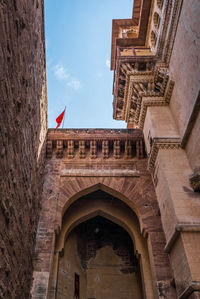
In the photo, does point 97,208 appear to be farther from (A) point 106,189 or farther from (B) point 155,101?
(B) point 155,101

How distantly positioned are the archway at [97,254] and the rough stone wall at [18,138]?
167cm

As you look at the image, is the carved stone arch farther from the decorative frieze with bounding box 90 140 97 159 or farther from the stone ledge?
the stone ledge

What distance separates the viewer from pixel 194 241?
4352 mm

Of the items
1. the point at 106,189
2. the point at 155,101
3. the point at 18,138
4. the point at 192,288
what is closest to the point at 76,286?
the point at 106,189

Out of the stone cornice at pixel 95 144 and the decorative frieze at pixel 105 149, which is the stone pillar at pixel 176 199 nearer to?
the stone cornice at pixel 95 144

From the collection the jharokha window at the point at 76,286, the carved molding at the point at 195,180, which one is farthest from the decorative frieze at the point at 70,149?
the carved molding at the point at 195,180

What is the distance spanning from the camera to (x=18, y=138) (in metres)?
4.04

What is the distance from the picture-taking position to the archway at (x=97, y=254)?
252 inches


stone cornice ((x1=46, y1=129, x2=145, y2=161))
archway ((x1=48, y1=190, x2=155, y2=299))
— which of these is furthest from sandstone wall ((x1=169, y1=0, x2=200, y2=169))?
archway ((x1=48, y1=190, x2=155, y2=299))

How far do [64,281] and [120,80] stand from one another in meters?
6.25

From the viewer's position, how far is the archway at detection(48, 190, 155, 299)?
21.0 feet

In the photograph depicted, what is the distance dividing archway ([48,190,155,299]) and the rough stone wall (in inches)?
65.7

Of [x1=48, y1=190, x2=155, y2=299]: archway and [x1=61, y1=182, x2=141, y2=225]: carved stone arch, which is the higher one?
[x1=61, y1=182, x2=141, y2=225]: carved stone arch

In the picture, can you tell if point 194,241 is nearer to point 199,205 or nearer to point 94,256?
point 199,205
